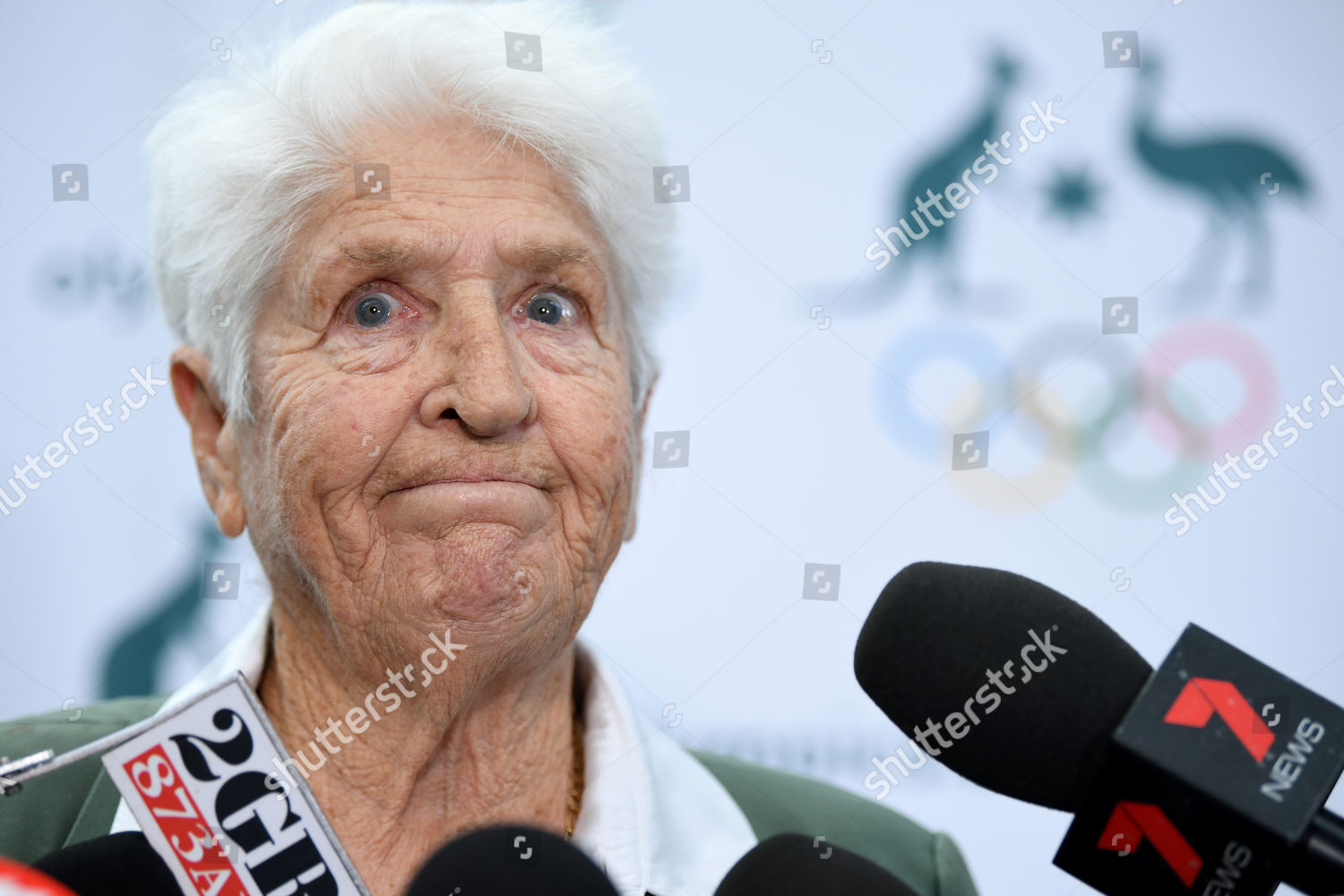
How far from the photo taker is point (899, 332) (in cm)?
192

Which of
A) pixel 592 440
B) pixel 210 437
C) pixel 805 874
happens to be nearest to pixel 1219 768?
pixel 805 874

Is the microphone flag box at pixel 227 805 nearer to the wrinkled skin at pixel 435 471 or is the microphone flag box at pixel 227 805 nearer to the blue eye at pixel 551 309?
the wrinkled skin at pixel 435 471

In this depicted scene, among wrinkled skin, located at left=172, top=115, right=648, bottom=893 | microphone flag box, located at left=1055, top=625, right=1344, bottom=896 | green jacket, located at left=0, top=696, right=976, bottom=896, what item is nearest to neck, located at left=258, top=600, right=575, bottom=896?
wrinkled skin, located at left=172, top=115, right=648, bottom=893

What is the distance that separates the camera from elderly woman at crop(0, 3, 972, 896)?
1.18 metres

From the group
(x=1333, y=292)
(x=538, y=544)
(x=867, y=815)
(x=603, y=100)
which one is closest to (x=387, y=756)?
(x=538, y=544)

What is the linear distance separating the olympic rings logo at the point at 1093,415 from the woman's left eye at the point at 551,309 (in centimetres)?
75

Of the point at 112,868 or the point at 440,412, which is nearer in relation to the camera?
the point at 112,868

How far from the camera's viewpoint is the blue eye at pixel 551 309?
1.30 metres

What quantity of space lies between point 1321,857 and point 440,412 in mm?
848

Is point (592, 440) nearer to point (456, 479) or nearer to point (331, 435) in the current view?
point (456, 479)

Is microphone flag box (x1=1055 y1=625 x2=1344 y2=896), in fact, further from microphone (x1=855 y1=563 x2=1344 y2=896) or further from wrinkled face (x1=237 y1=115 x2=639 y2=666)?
wrinkled face (x1=237 y1=115 x2=639 y2=666)

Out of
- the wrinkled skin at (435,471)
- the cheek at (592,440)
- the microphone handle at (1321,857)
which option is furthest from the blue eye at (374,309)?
the microphone handle at (1321,857)

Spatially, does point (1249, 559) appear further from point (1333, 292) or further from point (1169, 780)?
point (1169, 780)

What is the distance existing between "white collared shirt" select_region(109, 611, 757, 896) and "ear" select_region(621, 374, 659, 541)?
Result: 215mm
